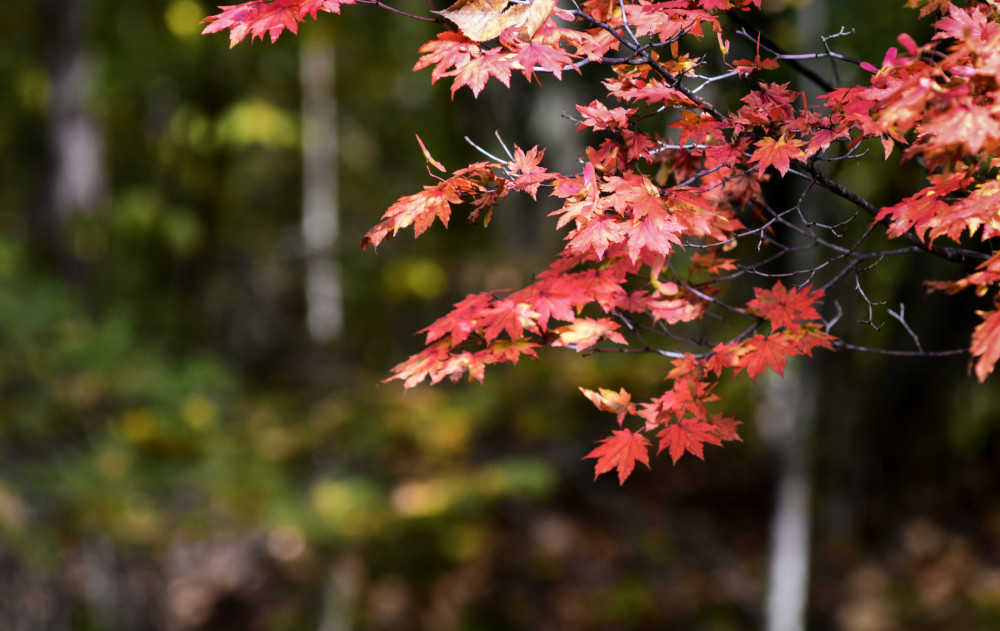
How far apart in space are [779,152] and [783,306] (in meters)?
0.48

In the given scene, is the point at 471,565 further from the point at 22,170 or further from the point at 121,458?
the point at 22,170

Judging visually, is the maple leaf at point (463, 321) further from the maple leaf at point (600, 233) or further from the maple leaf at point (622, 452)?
the maple leaf at point (622, 452)

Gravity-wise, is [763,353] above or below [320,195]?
below

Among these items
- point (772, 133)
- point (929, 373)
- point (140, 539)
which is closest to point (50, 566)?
point (140, 539)

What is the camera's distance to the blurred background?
3725mm

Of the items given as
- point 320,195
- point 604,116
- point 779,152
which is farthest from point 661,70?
point 320,195

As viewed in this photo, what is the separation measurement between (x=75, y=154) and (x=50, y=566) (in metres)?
4.59

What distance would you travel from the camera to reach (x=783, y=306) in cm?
180

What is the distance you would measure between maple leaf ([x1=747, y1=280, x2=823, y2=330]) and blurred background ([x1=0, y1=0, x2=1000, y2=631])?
1815 millimetres

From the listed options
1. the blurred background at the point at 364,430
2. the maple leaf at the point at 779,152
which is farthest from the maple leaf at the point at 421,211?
the blurred background at the point at 364,430

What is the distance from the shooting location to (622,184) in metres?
1.50

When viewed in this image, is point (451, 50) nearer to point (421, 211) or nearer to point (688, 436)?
point (421, 211)

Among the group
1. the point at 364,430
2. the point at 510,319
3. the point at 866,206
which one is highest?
the point at 364,430

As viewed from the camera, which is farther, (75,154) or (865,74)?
(75,154)
